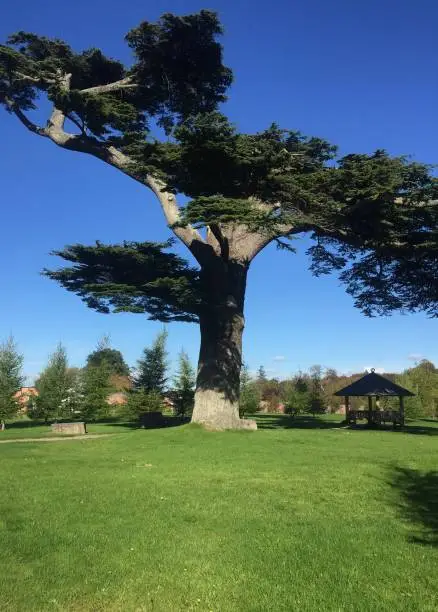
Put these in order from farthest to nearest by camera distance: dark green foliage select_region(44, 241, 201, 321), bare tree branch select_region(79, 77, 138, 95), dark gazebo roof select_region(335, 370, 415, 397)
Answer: dark gazebo roof select_region(335, 370, 415, 397)
bare tree branch select_region(79, 77, 138, 95)
dark green foliage select_region(44, 241, 201, 321)

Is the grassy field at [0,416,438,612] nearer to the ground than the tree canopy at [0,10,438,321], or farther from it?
nearer to the ground

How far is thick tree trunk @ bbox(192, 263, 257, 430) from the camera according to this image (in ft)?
66.6

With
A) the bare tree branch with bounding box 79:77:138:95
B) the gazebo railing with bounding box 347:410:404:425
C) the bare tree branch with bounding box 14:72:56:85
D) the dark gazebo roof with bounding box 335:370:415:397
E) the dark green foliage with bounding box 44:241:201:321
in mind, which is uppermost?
the bare tree branch with bounding box 79:77:138:95

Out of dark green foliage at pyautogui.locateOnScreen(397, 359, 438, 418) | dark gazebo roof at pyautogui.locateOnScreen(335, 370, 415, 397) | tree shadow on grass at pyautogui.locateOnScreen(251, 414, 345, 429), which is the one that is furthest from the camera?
dark green foliage at pyautogui.locateOnScreen(397, 359, 438, 418)

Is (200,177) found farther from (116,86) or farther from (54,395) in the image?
(54,395)

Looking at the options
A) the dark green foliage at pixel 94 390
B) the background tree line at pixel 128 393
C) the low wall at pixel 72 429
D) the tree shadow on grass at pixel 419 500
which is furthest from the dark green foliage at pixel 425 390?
the tree shadow on grass at pixel 419 500

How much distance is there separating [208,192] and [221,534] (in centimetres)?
1294

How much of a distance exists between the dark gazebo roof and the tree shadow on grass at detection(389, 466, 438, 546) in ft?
55.0

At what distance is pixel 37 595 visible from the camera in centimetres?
458

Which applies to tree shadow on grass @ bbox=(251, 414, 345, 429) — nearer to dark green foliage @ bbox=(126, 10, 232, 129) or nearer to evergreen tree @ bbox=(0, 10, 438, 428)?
evergreen tree @ bbox=(0, 10, 438, 428)

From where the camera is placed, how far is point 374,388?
28.1 meters

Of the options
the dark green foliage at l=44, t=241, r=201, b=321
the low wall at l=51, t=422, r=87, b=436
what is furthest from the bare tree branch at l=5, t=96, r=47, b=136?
the low wall at l=51, t=422, r=87, b=436

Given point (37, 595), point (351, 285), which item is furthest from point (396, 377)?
point (37, 595)

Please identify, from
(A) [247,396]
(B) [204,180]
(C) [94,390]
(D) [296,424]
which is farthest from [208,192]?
(A) [247,396]
